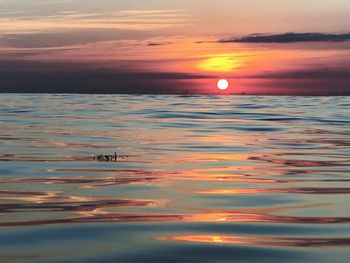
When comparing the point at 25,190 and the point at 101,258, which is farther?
the point at 25,190

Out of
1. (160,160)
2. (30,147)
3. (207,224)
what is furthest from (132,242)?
(30,147)

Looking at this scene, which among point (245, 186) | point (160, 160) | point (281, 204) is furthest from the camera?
point (160, 160)

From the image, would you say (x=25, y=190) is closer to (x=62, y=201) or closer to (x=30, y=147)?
(x=62, y=201)

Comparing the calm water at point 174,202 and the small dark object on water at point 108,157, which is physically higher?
the small dark object on water at point 108,157

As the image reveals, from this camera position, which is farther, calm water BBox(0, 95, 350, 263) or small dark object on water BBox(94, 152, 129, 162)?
small dark object on water BBox(94, 152, 129, 162)

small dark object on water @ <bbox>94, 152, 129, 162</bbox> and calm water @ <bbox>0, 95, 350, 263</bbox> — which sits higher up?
small dark object on water @ <bbox>94, 152, 129, 162</bbox>

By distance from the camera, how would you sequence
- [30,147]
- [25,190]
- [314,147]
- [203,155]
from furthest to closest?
[314,147] < [30,147] < [203,155] < [25,190]

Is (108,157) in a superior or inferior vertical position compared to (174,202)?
superior

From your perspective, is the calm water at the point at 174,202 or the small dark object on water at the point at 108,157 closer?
the calm water at the point at 174,202

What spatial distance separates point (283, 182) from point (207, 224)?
10.7 ft

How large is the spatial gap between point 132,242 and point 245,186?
3.65 meters

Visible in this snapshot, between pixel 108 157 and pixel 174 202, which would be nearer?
pixel 174 202

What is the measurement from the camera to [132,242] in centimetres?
573

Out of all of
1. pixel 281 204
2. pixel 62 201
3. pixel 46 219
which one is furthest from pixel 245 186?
pixel 46 219
